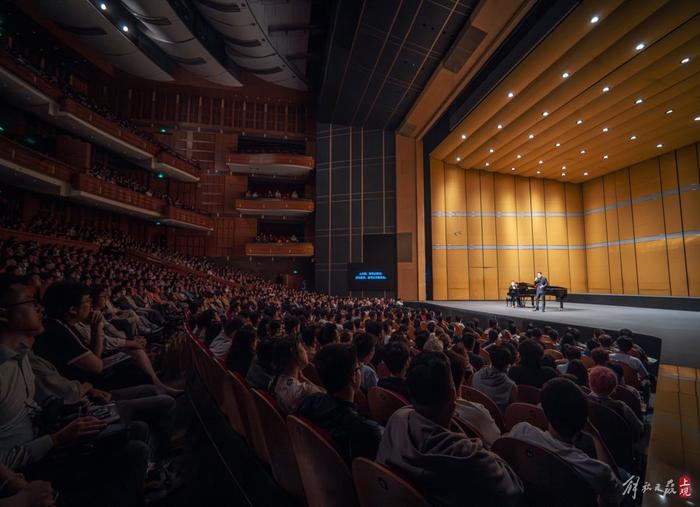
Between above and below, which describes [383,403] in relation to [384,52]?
below

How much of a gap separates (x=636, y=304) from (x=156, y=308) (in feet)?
50.5

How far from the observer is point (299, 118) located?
20.3 meters

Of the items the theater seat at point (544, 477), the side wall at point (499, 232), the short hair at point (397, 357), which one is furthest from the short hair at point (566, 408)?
the side wall at point (499, 232)

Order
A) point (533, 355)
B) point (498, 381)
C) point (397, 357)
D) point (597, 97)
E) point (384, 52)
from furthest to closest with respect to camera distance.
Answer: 1. point (384, 52)
2. point (597, 97)
3. point (533, 355)
4. point (498, 381)
5. point (397, 357)

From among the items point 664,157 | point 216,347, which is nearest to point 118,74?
point 216,347

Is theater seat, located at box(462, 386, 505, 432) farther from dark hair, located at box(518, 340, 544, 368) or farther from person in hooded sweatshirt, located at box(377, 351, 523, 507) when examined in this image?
person in hooded sweatshirt, located at box(377, 351, 523, 507)

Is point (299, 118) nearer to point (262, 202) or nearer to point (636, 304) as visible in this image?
point (262, 202)

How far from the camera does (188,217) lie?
57.7 feet

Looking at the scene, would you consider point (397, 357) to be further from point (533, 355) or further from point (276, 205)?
point (276, 205)

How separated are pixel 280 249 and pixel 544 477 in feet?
58.4

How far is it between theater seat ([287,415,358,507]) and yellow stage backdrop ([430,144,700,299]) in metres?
15.3

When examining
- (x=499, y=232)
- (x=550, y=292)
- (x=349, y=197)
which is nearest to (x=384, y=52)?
(x=349, y=197)

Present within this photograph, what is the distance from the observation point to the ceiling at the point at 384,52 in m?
9.90

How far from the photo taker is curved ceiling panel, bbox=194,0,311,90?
48.6ft
